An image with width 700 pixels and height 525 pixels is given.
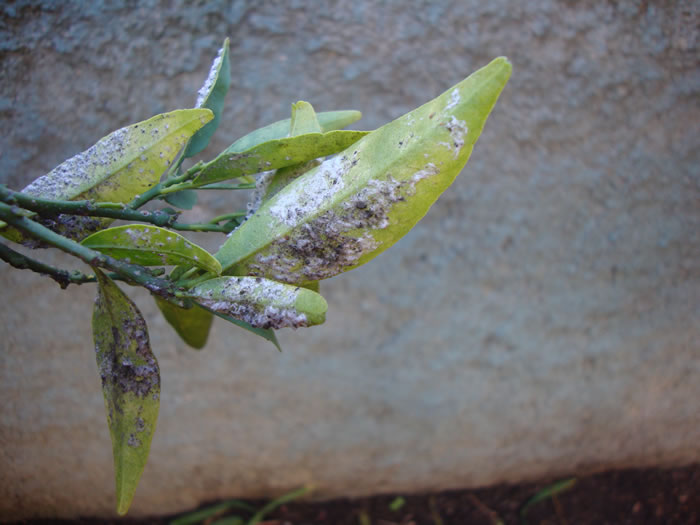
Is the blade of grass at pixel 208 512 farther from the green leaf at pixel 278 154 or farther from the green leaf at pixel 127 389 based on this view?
the green leaf at pixel 278 154

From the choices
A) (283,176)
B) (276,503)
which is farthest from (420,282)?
(283,176)

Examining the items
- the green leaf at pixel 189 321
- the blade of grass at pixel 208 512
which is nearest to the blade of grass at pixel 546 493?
the blade of grass at pixel 208 512

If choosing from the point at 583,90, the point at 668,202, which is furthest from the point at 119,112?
the point at 668,202

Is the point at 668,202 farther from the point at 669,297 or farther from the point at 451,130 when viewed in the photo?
the point at 451,130

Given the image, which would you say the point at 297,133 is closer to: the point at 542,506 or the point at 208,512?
the point at 208,512

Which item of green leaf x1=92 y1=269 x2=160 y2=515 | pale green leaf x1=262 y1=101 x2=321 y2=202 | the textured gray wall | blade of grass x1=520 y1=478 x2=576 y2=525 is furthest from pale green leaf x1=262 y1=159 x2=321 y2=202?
blade of grass x1=520 y1=478 x2=576 y2=525

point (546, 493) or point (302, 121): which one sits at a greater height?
point (302, 121)
